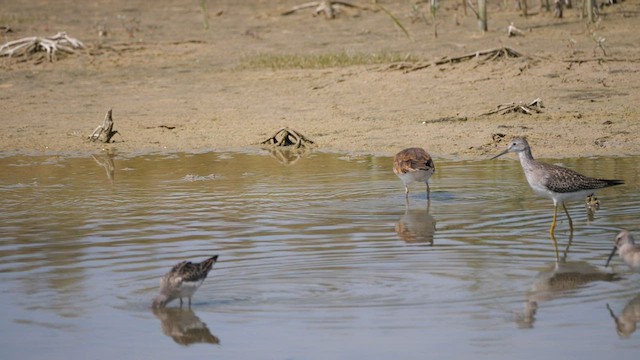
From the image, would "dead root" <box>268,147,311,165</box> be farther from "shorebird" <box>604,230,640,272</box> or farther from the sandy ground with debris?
"shorebird" <box>604,230,640,272</box>

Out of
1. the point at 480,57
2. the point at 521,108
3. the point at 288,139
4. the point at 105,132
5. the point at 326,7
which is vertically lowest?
the point at 288,139

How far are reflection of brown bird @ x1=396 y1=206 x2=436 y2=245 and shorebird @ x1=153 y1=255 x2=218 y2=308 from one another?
2.76 metres

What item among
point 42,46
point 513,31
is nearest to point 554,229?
point 513,31

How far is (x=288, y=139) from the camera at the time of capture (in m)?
17.1

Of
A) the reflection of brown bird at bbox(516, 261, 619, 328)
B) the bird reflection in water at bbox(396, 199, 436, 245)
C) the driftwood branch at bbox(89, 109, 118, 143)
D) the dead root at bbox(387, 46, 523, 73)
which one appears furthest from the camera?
the dead root at bbox(387, 46, 523, 73)

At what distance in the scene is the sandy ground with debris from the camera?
1717 cm

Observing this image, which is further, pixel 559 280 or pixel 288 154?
pixel 288 154

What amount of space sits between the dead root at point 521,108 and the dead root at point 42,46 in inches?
372

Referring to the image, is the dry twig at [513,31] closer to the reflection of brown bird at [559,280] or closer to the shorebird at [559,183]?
the shorebird at [559,183]

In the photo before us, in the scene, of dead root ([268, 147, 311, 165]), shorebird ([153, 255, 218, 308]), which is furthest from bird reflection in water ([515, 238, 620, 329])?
dead root ([268, 147, 311, 165])

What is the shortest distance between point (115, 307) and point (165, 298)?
451 millimetres

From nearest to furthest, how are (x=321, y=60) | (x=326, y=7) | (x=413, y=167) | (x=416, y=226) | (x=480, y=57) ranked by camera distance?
(x=416, y=226), (x=413, y=167), (x=480, y=57), (x=321, y=60), (x=326, y=7)

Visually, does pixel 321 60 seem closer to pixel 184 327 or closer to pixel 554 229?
pixel 554 229

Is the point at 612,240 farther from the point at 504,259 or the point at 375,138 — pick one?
the point at 375,138
